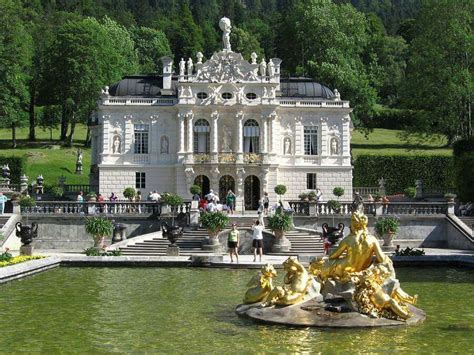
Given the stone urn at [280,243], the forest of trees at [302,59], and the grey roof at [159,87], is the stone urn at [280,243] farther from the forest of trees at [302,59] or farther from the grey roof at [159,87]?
the forest of trees at [302,59]

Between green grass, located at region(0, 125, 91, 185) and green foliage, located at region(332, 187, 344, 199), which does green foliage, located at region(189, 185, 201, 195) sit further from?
green grass, located at region(0, 125, 91, 185)

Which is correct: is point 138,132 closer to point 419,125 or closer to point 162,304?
point 419,125

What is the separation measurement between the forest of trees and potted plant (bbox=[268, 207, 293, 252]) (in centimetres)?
2394

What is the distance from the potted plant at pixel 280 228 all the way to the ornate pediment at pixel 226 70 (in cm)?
1674

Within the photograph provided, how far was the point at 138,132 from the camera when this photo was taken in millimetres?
45688

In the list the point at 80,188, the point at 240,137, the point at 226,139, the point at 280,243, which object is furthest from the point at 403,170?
the point at 280,243

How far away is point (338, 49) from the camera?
6775 cm

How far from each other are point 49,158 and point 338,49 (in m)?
28.2

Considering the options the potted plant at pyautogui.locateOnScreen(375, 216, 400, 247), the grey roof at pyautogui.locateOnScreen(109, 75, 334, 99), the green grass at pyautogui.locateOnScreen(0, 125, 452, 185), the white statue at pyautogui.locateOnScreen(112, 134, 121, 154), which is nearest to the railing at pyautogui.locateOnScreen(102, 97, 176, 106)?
the grey roof at pyautogui.locateOnScreen(109, 75, 334, 99)

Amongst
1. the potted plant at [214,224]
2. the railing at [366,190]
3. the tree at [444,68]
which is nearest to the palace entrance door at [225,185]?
the railing at [366,190]

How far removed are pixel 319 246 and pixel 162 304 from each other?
15.1m

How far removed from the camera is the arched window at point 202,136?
149ft

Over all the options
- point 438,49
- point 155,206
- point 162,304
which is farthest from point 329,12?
point 162,304

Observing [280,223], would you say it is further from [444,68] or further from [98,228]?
[444,68]
